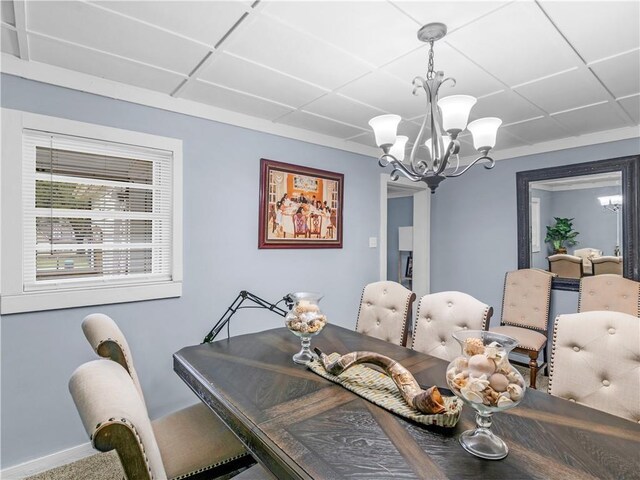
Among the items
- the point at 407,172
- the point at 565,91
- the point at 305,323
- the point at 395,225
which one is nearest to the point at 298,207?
the point at 407,172

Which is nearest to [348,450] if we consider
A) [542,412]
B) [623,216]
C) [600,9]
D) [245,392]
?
[245,392]

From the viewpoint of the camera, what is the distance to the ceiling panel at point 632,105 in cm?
242

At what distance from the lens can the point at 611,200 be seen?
3.12 meters

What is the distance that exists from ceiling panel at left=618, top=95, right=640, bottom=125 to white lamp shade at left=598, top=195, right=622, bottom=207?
0.68 metres

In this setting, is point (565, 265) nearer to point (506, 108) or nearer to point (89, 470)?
point (506, 108)

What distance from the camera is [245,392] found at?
4.27ft

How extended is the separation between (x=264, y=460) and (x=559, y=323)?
1382 millimetres

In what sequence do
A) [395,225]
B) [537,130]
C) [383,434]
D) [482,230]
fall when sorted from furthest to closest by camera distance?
[395,225], [482,230], [537,130], [383,434]

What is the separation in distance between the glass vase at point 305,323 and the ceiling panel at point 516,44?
5.08 feet

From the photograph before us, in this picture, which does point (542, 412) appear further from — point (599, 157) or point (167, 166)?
point (599, 157)

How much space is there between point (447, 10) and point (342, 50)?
0.56 m

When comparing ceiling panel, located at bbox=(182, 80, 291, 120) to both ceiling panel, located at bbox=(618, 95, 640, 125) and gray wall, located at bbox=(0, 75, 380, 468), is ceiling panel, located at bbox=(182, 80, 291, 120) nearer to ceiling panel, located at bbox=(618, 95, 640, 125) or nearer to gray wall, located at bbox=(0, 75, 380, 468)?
gray wall, located at bbox=(0, 75, 380, 468)

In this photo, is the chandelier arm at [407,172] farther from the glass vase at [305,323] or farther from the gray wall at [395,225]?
the gray wall at [395,225]

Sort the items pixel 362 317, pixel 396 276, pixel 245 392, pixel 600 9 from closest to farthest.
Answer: pixel 245 392, pixel 600 9, pixel 362 317, pixel 396 276
